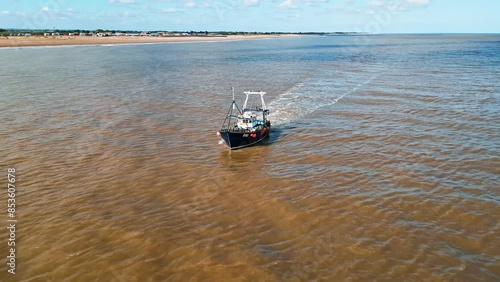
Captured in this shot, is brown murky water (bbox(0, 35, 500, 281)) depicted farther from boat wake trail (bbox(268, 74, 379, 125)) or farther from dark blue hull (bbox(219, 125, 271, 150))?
dark blue hull (bbox(219, 125, 271, 150))

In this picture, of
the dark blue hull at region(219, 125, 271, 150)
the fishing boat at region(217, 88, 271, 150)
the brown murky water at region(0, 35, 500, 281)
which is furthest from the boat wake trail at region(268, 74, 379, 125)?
the dark blue hull at region(219, 125, 271, 150)

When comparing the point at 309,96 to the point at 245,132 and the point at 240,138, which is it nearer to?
the point at 245,132

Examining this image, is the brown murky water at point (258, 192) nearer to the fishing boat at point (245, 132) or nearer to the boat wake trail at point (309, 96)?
the boat wake trail at point (309, 96)

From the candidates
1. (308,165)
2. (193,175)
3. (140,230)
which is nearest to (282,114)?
(308,165)

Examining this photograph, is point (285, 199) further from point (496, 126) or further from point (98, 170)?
point (496, 126)

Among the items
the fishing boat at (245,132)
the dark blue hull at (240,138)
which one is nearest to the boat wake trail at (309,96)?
the fishing boat at (245,132)

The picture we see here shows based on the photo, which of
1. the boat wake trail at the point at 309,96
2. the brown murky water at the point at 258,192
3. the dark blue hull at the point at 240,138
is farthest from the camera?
the boat wake trail at the point at 309,96

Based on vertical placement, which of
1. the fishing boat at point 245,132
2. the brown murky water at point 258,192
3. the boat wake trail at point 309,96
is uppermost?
the boat wake trail at point 309,96

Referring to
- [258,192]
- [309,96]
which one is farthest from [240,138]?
[309,96]
